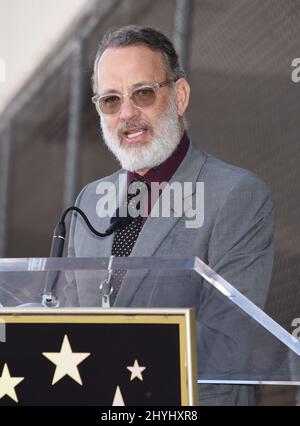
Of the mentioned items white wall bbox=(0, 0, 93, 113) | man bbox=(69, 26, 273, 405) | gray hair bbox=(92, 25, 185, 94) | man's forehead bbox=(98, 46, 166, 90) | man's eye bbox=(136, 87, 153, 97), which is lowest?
man bbox=(69, 26, 273, 405)

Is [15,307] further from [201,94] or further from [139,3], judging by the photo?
[139,3]

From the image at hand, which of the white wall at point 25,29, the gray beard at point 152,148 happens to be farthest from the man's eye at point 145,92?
the white wall at point 25,29

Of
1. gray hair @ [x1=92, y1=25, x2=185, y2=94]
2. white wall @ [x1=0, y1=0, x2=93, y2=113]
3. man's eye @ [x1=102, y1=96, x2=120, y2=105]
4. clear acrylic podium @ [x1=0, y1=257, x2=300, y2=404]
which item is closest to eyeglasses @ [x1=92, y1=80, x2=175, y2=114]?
man's eye @ [x1=102, y1=96, x2=120, y2=105]

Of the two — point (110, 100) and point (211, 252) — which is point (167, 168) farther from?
point (211, 252)

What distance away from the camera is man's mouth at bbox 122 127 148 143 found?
2.67m

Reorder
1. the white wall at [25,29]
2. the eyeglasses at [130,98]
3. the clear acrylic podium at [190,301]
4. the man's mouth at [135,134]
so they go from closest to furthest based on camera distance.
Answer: the clear acrylic podium at [190,301] → the eyeglasses at [130,98] → the man's mouth at [135,134] → the white wall at [25,29]

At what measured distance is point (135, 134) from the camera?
106 inches

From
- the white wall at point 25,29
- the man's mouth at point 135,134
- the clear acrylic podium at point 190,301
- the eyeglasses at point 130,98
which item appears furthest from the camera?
the white wall at point 25,29

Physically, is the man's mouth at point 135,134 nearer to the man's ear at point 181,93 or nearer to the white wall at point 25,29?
the man's ear at point 181,93

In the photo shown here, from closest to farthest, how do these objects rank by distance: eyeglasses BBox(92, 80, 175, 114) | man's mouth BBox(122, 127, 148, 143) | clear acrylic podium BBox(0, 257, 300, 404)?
clear acrylic podium BBox(0, 257, 300, 404), eyeglasses BBox(92, 80, 175, 114), man's mouth BBox(122, 127, 148, 143)

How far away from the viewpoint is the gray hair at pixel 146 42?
263 cm

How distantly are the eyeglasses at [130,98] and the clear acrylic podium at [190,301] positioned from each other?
111 centimetres

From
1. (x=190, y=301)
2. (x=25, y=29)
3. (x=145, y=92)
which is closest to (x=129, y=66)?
(x=145, y=92)

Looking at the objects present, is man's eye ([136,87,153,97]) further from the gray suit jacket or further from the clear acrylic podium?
the clear acrylic podium
